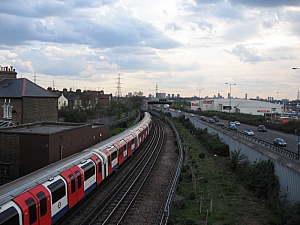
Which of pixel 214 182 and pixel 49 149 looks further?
pixel 214 182

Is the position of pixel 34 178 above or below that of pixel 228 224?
above

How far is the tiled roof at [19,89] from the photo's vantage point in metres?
30.2

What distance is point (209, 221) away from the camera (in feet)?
47.4

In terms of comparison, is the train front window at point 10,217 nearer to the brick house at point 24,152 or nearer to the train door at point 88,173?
the train door at point 88,173

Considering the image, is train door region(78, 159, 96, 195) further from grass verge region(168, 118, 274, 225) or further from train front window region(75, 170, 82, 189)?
grass verge region(168, 118, 274, 225)

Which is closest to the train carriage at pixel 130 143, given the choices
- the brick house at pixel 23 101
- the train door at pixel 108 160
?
the train door at pixel 108 160

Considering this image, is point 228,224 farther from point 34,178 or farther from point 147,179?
point 147,179

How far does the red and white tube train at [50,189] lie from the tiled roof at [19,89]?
13.8 m

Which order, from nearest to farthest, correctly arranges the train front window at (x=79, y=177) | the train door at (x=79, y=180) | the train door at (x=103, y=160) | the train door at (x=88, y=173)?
the train door at (x=79, y=180), the train front window at (x=79, y=177), the train door at (x=88, y=173), the train door at (x=103, y=160)

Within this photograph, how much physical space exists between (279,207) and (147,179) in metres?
10.5

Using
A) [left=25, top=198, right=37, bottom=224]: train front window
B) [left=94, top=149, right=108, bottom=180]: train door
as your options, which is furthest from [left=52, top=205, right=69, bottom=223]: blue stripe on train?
[left=94, top=149, right=108, bottom=180]: train door

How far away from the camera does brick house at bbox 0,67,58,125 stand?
29906 millimetres

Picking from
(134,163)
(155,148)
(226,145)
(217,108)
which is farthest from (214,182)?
(217,108)

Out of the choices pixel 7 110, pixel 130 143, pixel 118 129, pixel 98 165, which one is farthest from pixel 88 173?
pixel 118 129
